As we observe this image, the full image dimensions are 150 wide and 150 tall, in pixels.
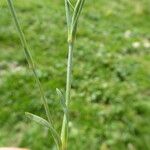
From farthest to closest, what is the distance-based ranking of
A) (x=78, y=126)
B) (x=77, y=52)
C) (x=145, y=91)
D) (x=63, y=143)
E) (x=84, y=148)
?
(x=77, y=52) < (x=145, y=91) < (x=78, y=126) < (x=84, y=148) < (x=63, y=143)

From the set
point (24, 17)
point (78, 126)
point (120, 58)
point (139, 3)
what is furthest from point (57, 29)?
point (78, 126)

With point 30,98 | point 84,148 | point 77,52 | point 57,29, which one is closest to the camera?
point 84,148

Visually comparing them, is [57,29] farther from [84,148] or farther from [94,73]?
[84,148]

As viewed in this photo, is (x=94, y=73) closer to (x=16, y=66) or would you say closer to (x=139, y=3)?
(x=16, y=66)

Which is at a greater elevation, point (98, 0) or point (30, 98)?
point (30, 98)

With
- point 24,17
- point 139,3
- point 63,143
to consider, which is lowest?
point 139,3

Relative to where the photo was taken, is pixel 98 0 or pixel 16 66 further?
pixel 98 0
